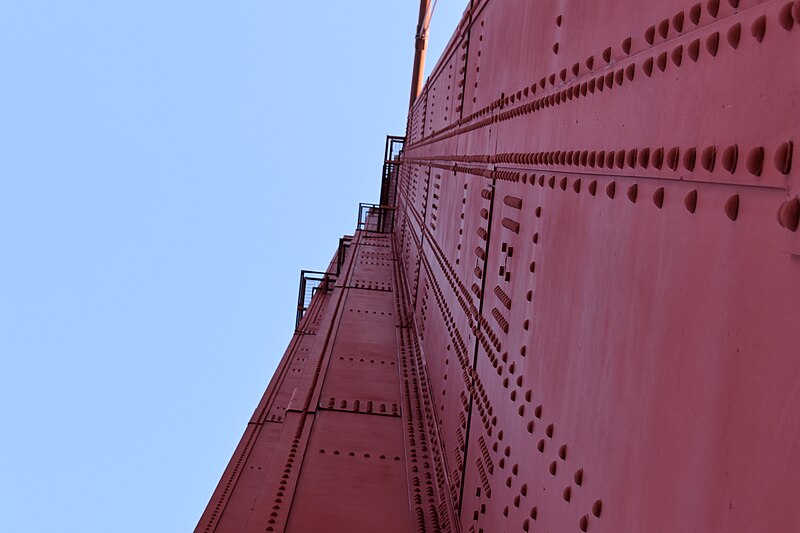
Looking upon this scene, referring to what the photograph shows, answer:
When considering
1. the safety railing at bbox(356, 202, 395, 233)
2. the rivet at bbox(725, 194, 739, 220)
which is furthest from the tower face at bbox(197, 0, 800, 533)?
the safety railing at bbox(356, 202, 395, 233)

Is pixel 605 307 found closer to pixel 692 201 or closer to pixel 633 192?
pixel 633 192

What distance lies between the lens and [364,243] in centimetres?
1536

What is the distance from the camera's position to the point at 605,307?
221 cm

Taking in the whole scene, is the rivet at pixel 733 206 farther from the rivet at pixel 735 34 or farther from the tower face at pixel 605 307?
the rivet at pixel 735 34

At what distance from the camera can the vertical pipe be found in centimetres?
2233

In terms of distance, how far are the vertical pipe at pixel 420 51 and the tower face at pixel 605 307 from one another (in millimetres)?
16558

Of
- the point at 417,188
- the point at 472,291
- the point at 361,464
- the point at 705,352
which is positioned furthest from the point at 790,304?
the point at 417,188

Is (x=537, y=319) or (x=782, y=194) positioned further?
(x=537, y=319)

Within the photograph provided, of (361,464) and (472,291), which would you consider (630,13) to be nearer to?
(472,291)

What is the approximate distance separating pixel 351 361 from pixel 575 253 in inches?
211

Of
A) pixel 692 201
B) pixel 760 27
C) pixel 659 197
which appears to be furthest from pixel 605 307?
pixel 760 27

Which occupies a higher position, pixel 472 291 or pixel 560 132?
pixel 560 132

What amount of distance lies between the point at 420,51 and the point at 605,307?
21292 mm

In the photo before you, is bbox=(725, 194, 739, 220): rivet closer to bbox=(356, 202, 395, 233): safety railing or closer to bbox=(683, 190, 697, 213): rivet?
bbox=(683, 190, 697, 213): rivet
